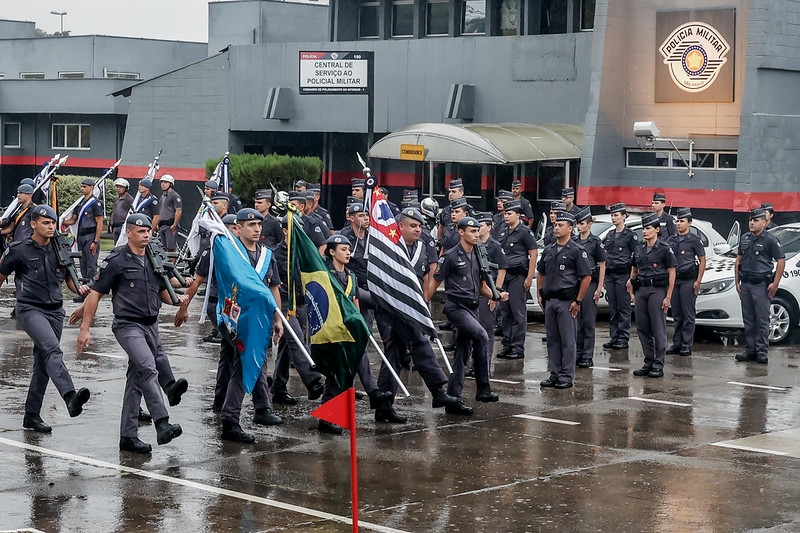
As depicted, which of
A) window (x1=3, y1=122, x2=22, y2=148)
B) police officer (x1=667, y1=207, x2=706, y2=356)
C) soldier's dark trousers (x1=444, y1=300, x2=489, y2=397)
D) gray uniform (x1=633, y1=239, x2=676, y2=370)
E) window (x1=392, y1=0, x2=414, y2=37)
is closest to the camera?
soldier's dark trousers (x1=444, y1=300, x2=489, y2=397)

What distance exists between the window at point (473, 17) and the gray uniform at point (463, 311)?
2154 centimetres

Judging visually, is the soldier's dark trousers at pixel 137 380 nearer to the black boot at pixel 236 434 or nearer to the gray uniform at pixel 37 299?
the black boot at pixel 236 434

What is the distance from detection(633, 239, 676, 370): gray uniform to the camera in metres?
15.1

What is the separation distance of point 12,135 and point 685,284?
1534 inches

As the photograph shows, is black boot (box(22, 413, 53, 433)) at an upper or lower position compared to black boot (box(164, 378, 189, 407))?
lower

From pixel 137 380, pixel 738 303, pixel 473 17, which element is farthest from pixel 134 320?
pixel 473 17

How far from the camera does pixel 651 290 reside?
50.1ft

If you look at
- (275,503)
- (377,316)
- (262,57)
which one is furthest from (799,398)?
(262,57)

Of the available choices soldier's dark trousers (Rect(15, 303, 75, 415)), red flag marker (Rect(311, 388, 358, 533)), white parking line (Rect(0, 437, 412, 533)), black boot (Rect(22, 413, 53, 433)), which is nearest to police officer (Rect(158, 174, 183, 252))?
soldier's dark trousers (Rect(15, 303, 75, 415))

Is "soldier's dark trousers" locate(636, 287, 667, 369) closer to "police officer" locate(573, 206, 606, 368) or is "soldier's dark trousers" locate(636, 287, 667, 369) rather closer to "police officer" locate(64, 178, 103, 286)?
"police officer" locate(573, 206, 606, 368)

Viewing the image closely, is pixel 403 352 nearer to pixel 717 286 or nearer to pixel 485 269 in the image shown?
pixel 485 269

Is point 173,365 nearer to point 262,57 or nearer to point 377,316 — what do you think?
point 377,316

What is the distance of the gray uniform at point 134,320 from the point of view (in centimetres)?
1034

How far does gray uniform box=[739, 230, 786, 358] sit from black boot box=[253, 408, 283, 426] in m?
7.17
